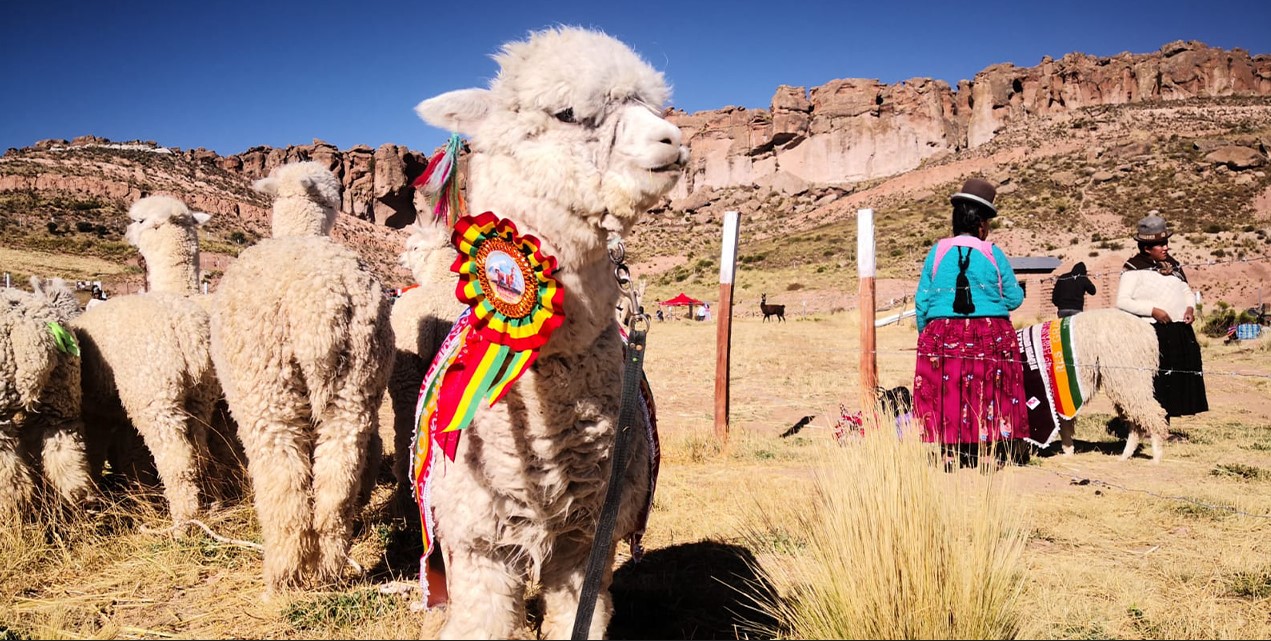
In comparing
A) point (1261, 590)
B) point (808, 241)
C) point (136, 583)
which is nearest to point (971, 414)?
point (1261, 590)

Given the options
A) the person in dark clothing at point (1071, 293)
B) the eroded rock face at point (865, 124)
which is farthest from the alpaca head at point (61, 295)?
the eroded rock face at point (865, 124)

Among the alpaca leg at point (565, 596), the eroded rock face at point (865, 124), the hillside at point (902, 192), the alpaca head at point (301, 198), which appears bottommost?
the alpaca leg at point (565, 596)

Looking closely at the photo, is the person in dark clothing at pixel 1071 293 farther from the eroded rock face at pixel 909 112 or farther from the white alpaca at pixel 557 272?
the eroded rock face at pixel 909 112

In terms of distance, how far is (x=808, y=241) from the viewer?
172 feet

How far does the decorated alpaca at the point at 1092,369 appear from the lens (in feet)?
20.2

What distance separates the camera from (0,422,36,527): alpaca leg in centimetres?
352

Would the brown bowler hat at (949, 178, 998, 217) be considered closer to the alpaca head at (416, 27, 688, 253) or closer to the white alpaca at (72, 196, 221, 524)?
the alpaca head at (416, 27, 688, 253)

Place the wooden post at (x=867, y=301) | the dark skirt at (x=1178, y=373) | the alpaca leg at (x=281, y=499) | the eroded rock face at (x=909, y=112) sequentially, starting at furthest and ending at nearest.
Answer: the eroded rock face at (x=909, y=112)
the dark skirt at (x=1178, y=373)
the wooden post at (x=867, y=301)
the alpaca leg at (x=281, y=499)

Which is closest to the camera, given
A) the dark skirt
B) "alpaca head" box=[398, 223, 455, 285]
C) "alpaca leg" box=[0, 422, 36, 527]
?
"alpaca leg" box=[0, 422, 36, 527]

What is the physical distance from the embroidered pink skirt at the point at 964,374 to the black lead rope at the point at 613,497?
3.95m

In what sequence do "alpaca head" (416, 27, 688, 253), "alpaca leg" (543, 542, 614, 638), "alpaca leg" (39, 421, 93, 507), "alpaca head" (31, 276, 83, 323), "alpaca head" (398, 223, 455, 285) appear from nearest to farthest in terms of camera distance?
1. "alpaca head" (416, 27, 688, 253)
2. "alpaca leg" (543, 542, 614, 638)
3. "alpaca leg" (39, 421, 93, 507)
4. "alpaca head" (31, 276, 83, 323)
5. "alpaca head" (398, 223, 455, 285)

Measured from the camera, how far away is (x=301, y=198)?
407cm

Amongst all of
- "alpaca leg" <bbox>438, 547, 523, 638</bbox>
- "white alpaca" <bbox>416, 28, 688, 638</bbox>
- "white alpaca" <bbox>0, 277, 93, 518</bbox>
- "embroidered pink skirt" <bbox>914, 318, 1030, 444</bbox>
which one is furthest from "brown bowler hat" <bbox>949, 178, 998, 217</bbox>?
"white alpaca" <bbox>0, 277, 93, 518</bbox>

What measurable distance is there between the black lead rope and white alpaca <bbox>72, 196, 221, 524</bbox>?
2.99 metres
